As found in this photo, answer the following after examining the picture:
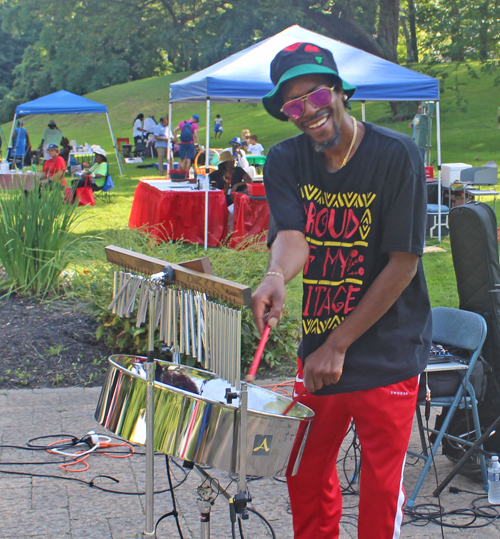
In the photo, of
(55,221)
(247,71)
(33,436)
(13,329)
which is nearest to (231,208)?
(247,71)

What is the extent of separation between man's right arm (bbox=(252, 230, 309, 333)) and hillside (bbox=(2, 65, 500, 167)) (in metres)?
17.0

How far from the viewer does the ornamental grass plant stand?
546 cm

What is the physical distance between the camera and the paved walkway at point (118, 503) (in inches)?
104

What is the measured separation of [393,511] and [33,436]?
7.72ft

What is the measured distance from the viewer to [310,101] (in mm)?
1701

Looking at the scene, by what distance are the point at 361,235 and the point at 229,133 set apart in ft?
92.1

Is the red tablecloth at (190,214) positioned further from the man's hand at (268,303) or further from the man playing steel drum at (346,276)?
the man's hand at (268,303)

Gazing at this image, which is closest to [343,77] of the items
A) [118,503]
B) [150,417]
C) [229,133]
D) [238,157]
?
[238,157]

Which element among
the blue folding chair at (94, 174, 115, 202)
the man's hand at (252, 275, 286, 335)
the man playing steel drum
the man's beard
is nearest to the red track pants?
the man playing steel drum

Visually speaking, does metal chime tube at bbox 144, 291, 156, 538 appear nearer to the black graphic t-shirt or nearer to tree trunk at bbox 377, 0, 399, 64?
the black graphic t-shirt

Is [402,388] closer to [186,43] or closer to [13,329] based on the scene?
[13,329]

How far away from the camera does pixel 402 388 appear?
5.92ft

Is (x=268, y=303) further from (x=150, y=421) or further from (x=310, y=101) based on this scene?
(x=310, y=101)

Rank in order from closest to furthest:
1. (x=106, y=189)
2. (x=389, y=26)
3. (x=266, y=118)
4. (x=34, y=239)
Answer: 1. (x=34, y=239)
2. (x=106, y=189)
3. (x=389, y=26)
4. (x=266, y=118)
